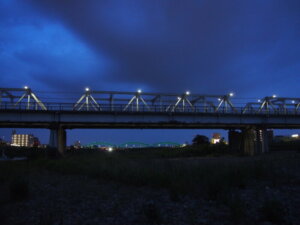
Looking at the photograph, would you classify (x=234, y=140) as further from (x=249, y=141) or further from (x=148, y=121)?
(x=148, y=121)

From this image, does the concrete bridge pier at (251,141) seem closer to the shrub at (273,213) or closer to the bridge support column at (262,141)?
the bridge support column at (262,141)

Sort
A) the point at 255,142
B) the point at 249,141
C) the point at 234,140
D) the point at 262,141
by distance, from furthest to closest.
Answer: the point at 234,140
the point at 249,141
the point at 255,142
the point at 262,141

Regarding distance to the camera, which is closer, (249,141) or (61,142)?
(61,142)

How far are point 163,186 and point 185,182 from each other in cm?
136

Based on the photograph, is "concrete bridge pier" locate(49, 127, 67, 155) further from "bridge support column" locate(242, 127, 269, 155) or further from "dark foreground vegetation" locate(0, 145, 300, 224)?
"bridge support column" locate(242, 127, 269, 155)

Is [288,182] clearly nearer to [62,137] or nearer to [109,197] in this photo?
[109,197]

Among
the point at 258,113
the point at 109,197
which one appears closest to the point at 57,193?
the point at 109,197

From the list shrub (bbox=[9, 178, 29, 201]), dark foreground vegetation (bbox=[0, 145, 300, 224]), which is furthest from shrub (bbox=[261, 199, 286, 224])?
shrub (bbox=[9, 178, 29, 201])

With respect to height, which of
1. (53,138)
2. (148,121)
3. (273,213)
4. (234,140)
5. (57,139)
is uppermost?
(148,121)

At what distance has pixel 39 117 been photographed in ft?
144

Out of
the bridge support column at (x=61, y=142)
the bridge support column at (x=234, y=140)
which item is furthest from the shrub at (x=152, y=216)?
the bridge support column at (x=234, y=140)

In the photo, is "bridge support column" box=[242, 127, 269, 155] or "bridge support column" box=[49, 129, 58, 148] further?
"bridge support column" box=[242, 127, 269, 155]

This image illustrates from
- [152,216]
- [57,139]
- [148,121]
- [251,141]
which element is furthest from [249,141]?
[152,216]

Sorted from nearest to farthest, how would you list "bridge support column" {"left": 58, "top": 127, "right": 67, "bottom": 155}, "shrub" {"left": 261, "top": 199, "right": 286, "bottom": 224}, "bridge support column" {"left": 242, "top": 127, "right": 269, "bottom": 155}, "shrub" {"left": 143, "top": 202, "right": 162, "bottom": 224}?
"shrub" {"left": 261, "top": 199, "right": 286, "bottom": 224} → "shrub" {"left": 143, "top": 202, "right": 162, "bottom": 224} → "bridge support column" {"left": 58, "top": 127, "right": 67, "bottom": 155} → "bridge support column" {"left": 242, "top": 127, "right": 269, "bottom": 155}
